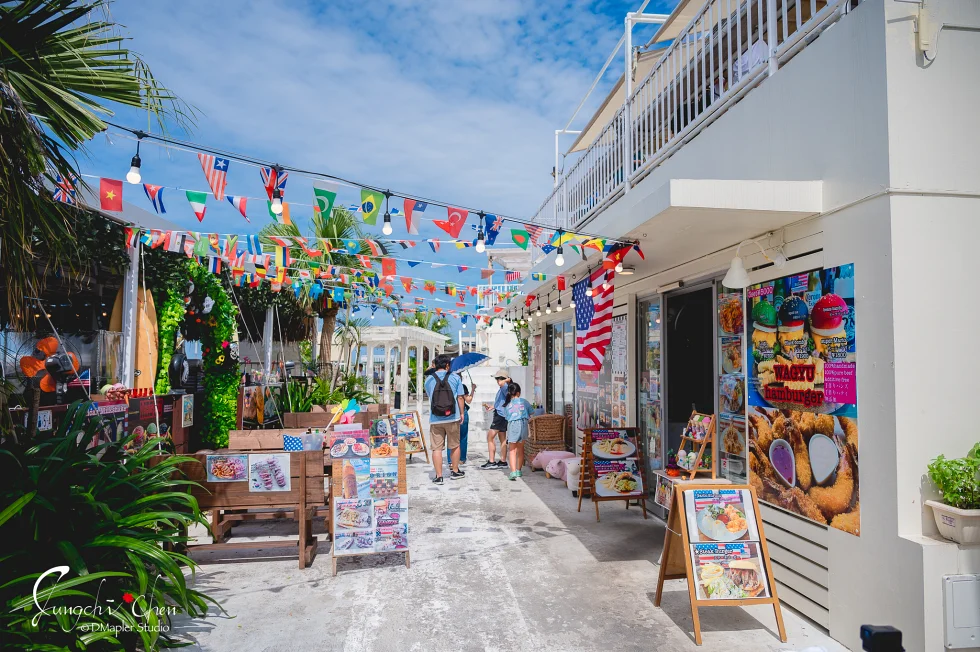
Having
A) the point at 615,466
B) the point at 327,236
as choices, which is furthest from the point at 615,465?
the point at 327,236

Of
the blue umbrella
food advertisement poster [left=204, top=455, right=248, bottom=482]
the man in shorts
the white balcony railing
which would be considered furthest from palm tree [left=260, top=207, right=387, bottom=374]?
food advertisement poster [left=204, top=455, right=248, bottom=482]

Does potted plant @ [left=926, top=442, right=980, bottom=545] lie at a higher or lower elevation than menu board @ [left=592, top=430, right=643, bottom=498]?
higher

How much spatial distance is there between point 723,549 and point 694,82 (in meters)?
4.50

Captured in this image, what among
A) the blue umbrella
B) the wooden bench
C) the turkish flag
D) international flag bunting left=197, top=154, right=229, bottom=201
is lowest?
the wooden bench

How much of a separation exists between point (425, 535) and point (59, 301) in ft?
16.0

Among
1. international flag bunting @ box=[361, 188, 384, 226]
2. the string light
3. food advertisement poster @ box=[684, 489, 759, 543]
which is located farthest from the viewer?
international flag bunting @ box=[361, 188, 384, 226]

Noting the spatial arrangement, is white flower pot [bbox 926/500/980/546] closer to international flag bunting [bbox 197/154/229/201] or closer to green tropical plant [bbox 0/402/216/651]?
green tropical plant [bbox 0/402/216/651]

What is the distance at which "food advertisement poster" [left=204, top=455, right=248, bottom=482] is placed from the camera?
16.2ft

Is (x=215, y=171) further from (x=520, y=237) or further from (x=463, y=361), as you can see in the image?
(x=463, y=361)

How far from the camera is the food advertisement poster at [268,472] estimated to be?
16.2 feet

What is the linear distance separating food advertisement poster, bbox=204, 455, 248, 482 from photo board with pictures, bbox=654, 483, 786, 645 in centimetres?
353

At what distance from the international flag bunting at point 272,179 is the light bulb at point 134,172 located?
833 millimetres

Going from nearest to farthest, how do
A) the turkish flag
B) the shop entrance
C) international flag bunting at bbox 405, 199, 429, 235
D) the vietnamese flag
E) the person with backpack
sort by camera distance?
international flag bunting at bbox 405, 199, 429, 235 → the vietnamese flag → the turkish flag → the shop entrance → the person with backpack

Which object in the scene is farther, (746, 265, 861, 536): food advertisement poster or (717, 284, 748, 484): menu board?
(717, 284, 748, 484): menu board
